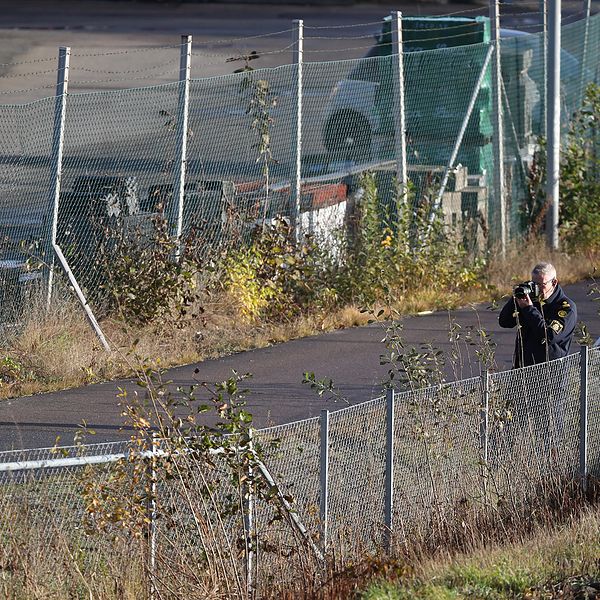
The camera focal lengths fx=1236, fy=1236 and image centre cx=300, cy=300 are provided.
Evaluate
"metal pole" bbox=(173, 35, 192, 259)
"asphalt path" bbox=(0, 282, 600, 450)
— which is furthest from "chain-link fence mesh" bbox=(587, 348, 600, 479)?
"metal pole" bbox=(173, 35, 192, 259)

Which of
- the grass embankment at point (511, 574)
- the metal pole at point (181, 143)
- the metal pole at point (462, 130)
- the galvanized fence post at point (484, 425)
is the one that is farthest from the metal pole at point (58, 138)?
the grass embankment at point (511, 574)

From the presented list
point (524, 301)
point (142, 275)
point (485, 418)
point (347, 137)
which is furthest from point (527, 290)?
point (347, 137)

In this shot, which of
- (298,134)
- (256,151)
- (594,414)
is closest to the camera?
(594,414)

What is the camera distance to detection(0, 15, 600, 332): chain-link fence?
10.7m

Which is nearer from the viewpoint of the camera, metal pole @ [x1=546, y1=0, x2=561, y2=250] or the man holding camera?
the man holding camera

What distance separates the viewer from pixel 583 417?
8.23 meters

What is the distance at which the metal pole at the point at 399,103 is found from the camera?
520 inches

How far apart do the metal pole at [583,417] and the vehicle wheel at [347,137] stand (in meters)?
5.40

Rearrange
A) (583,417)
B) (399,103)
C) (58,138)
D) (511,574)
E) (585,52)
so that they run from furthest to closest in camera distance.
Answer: (585,52) < (399,103) < (58,138) < (583,417) < (511,574)

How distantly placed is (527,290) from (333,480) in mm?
2423

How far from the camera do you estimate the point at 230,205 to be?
39.4 ft

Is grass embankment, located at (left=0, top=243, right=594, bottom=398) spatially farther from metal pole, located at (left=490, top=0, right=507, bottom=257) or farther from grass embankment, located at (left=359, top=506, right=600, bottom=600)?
grass embankment, located at (left=359, top=506, right=600, bottom=600)

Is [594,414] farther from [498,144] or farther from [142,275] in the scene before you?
[498,144]

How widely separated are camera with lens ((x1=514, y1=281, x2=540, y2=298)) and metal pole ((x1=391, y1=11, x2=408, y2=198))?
14.6ft
